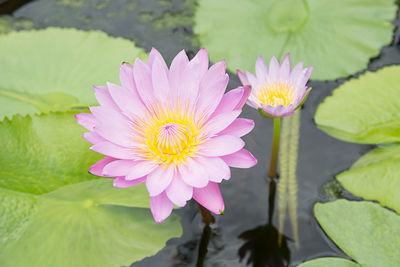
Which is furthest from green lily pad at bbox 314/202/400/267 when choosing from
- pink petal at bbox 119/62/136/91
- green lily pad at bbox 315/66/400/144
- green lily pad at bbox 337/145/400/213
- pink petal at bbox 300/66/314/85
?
pink petal at bbox 119/62/136/91

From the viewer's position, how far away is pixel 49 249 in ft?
4.65

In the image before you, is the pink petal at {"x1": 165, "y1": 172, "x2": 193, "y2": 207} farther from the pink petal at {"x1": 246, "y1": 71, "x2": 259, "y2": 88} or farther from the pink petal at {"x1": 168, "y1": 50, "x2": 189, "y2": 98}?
the pink petal at {"x1": 246, "y1": 71, "x2": 259, "y2": 88}

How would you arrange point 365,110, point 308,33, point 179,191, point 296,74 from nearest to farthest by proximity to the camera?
point 179,191 → point 296,74 → point 365,110 → point 308,33

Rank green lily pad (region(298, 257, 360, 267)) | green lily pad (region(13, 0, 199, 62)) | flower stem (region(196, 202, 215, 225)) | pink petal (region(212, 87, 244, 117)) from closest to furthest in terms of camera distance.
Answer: pink petal (region(212, 87, 244, 117))
green lily pad (region(298, 257, 360, 267))
flower stem (region(196, 202, 215, 225))
green lily pad (region(13, 0, 199, 62))

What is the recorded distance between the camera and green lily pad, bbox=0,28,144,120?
187 cm

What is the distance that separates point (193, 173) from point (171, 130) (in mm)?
161

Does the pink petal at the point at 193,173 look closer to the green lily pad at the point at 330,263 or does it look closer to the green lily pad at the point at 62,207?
the green lily pad at the point at 62,207

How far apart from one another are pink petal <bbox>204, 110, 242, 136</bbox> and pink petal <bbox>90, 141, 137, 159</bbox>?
26 centimetres

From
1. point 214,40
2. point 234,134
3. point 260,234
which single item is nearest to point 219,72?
point 234,134

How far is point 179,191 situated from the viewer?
1.17m

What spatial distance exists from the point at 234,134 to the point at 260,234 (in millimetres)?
614

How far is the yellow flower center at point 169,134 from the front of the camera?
4.19 feet

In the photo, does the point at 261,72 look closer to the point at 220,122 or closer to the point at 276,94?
the point at 276,94

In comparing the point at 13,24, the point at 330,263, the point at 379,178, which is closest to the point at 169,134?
the point at 330,263
